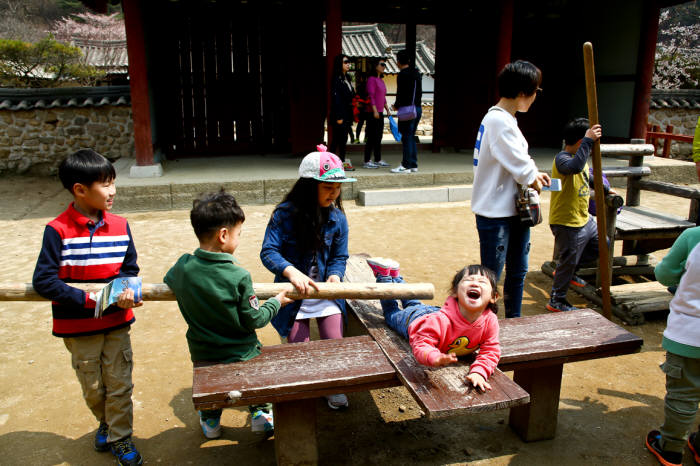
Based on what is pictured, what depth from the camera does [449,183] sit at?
819cm

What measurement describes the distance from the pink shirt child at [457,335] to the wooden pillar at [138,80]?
6.45 metres

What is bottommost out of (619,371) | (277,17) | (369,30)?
(619,371)

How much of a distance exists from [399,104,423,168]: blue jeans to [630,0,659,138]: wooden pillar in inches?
167

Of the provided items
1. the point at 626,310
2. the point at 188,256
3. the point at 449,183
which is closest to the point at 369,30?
the point at 449,183

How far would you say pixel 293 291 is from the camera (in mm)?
2455

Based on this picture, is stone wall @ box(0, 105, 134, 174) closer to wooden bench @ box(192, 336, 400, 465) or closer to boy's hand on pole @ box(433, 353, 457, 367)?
wooden bench @ box(192, 336, 400, 465)

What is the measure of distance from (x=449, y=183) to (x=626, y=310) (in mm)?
4582

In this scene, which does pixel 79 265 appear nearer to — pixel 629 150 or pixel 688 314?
pixel 688 314

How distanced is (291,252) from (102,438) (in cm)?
127

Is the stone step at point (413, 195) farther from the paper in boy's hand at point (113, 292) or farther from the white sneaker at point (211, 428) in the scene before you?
the paper in boy's hand at point (113, 292)

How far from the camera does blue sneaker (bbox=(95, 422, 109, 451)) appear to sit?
2.47 metres

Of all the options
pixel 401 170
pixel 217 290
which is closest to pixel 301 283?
pixel 217 290

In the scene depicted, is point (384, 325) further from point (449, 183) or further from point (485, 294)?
point (449, 183)

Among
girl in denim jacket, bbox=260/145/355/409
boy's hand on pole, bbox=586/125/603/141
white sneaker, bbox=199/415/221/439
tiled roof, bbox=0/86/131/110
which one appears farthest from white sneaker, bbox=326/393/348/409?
tiled roof, bbox=0/86/131/110
